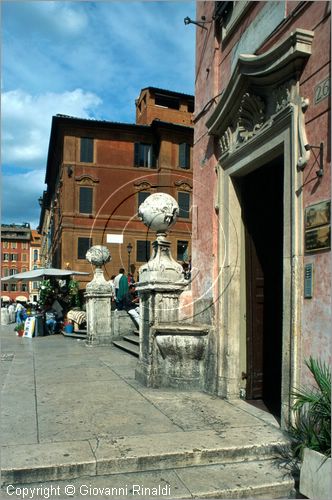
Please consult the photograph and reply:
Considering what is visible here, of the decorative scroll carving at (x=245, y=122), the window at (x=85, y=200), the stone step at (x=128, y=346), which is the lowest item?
the stone step at (x=128, y=346)

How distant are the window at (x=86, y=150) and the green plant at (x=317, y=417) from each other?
1193 inches

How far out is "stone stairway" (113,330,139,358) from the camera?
1048cm

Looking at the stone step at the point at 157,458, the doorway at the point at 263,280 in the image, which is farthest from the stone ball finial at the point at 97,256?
the stone step at the point at 157,458

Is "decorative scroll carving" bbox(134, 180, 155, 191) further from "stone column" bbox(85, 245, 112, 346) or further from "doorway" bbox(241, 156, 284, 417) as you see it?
"stone column" bbox(85, 245, 112, 346)

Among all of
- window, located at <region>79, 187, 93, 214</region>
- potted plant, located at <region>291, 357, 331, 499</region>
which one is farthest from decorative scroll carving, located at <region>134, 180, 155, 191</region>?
window, located at <region>79, 187, 93, 214</region>

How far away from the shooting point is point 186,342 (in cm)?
681

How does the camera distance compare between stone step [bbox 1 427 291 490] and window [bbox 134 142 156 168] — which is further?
window [bbox 134 142 156 168]

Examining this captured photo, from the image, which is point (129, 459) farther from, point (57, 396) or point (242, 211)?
point (242, 211)

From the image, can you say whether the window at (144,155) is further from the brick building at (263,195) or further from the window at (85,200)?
the brick building at (263,195)

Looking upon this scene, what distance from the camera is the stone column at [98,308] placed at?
12.6 meters

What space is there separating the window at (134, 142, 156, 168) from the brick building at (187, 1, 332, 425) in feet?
83.6

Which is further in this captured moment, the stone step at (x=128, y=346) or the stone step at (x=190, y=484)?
the stone step at (x=128, y=346)

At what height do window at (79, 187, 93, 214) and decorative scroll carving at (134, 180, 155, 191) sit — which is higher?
window at (79, 187, 93, 214)

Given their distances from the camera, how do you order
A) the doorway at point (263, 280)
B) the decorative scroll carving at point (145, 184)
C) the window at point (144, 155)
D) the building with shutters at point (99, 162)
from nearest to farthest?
the doorway at point (263, 280) → the decorative scroll carving at point (145, 184) → the building with shutters at point (99, 162) → the window at point (144, 155)
